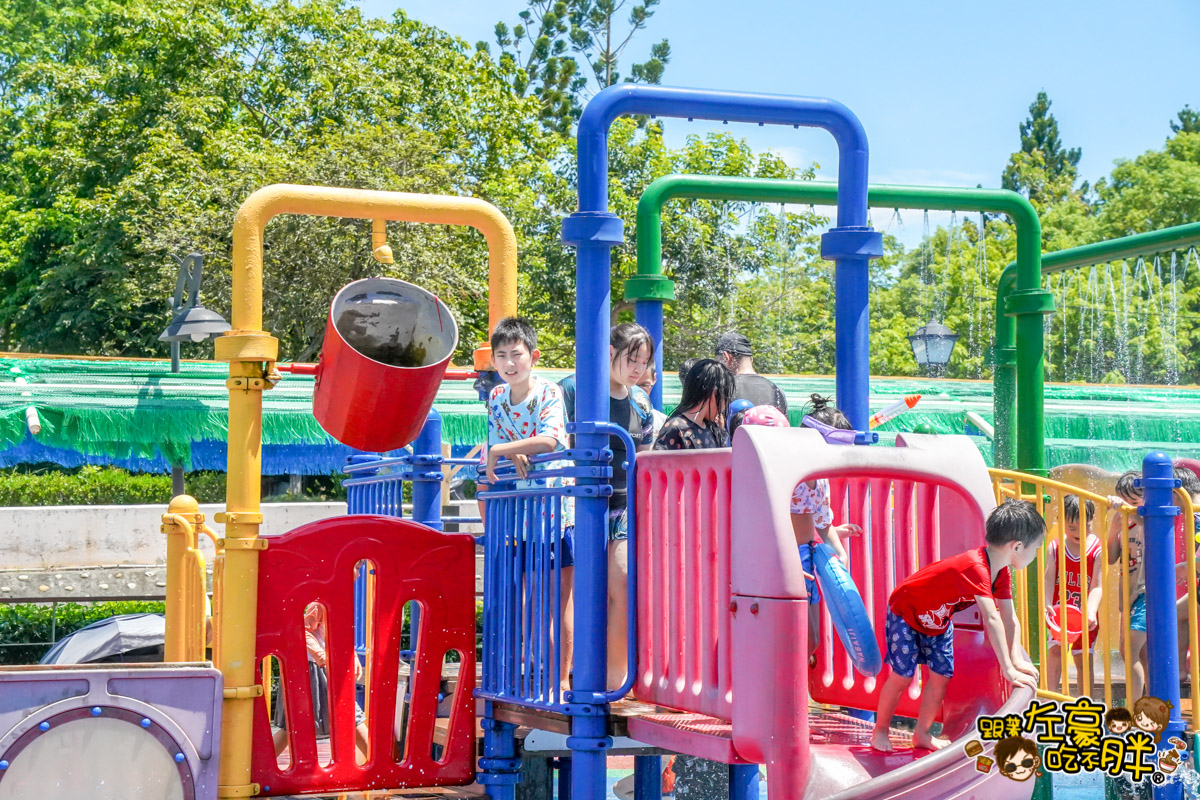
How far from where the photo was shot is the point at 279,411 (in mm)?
13891

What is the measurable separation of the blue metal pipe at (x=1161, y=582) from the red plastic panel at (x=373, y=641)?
2962 millimetres

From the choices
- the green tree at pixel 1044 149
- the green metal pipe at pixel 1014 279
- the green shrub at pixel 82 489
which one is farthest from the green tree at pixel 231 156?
the green tree at pixel 1044 149

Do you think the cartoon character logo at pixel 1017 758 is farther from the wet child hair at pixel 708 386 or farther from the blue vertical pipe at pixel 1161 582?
the blue vertical pipe at pixel 1161 582

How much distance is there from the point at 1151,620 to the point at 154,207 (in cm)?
2166

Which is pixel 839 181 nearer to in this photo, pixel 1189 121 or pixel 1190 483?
pixel 1190 483

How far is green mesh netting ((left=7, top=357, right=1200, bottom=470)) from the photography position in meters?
13.3

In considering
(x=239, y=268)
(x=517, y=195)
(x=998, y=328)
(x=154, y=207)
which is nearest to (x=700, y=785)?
(x=998, y=328)

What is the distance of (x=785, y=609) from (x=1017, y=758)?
0.84m

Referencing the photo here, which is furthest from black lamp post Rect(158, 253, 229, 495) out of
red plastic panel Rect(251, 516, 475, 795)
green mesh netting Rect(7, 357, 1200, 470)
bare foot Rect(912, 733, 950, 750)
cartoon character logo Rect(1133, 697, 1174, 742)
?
bare foot Rect(912, 733, 950, 750)

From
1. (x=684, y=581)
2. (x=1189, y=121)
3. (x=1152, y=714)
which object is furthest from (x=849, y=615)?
(x=1189, y=121)

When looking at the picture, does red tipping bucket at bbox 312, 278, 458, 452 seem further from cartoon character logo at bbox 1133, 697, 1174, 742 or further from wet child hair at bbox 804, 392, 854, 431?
cartoon character logo at bbox 1133, 697, 1174, 742

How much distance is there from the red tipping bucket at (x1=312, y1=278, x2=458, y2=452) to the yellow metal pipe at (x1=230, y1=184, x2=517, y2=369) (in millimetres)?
320

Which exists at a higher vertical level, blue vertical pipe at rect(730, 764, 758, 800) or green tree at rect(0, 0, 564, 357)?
green tree at rect(0, 0, 564, 357)

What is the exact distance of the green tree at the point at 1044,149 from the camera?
58.4 metres
